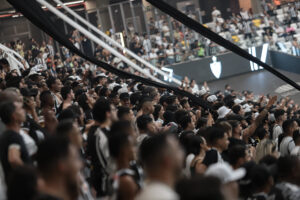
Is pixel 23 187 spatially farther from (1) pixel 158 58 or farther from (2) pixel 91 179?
(1) pixel 158 58

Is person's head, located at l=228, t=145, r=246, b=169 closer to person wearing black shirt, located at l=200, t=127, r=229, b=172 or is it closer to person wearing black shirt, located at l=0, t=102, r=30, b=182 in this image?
person wearing black shirt, located at l=200, t=127, r=229, b=172

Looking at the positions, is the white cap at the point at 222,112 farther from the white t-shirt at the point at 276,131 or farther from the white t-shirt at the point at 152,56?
the white t-shirt at the point at 152,56

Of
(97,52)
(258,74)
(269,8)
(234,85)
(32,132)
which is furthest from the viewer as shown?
(269,8)

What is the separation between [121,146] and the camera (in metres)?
3.90

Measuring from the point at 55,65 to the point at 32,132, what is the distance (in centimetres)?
1377

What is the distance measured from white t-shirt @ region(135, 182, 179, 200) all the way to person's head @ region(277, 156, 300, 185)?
1907 mm

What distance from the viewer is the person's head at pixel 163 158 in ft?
10.5

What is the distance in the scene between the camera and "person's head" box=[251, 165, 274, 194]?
14.7 feet

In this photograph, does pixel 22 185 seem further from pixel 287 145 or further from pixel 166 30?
pixel 166 30

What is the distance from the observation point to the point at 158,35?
25.2m

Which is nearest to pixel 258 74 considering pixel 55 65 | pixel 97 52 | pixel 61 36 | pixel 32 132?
pixel 97 52

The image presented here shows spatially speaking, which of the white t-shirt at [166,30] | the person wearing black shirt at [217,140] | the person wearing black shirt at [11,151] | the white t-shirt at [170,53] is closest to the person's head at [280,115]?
the person wearing black shirt at [217,140]

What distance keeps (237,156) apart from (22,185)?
2.59 m

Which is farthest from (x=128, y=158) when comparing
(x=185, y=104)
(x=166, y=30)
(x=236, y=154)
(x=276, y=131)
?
(x=166, y=30)
